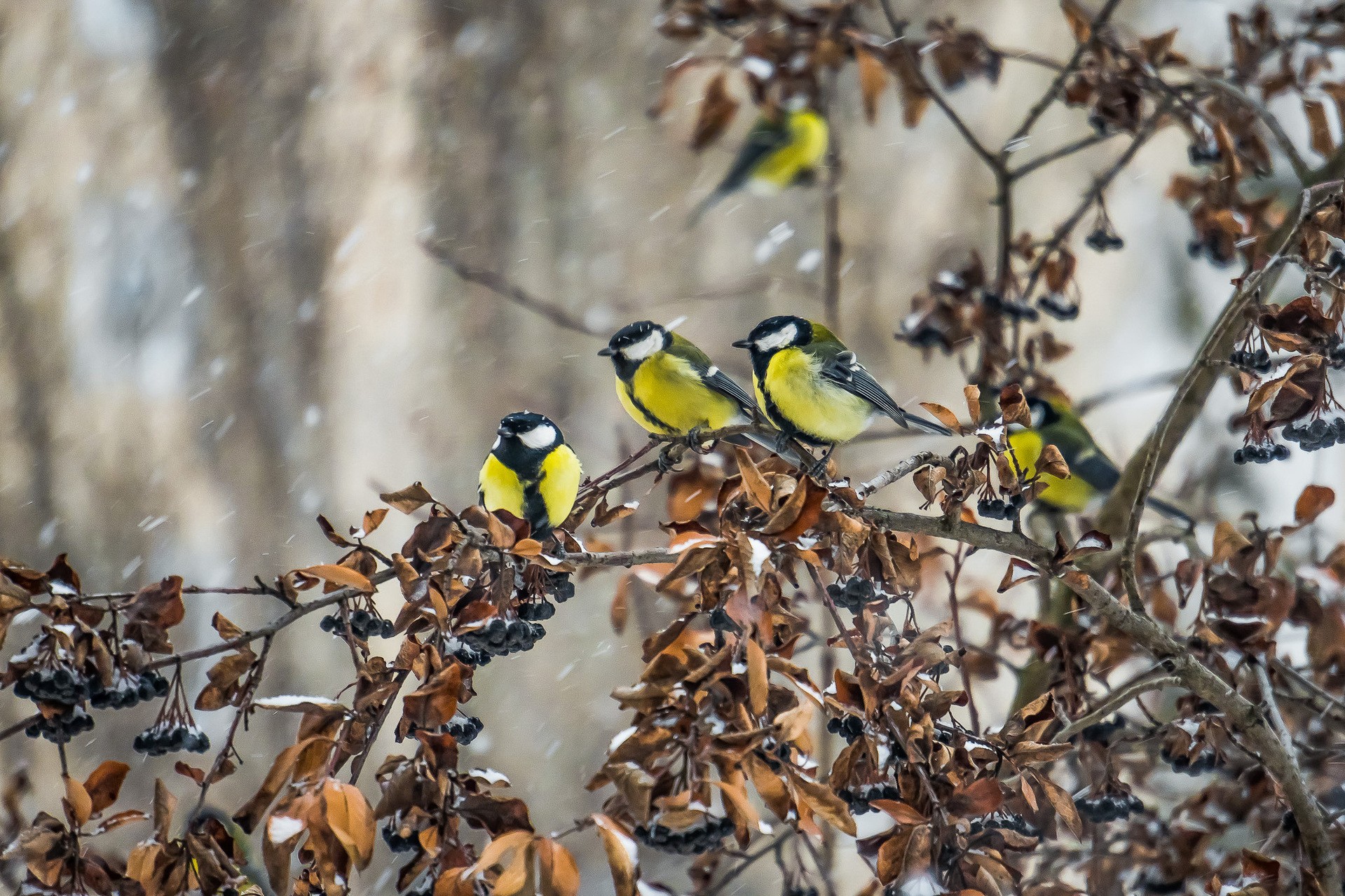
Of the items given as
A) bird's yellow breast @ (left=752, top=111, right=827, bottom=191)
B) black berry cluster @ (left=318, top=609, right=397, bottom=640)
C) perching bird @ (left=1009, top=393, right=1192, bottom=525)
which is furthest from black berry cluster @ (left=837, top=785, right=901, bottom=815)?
bird's yellow breast @ (left=752, top=111, right=827, bottom=191)

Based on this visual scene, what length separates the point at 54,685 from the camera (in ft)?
2.29

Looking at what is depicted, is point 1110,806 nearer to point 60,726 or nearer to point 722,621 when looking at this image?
point 722,621

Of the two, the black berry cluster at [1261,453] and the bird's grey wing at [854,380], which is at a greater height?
the black berry cluster at [1261,453]

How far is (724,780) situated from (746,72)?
1162 millimetres

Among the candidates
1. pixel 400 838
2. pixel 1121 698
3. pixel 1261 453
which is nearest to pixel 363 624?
pixel 400 838

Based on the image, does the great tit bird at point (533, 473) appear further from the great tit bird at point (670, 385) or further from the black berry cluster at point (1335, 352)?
the black berry cluster at point (1335, 352)

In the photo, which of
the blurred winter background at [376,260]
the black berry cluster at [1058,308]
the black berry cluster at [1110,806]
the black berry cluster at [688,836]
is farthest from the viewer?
the blurred winter background at [376,260]

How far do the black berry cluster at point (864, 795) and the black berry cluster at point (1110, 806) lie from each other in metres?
0.32

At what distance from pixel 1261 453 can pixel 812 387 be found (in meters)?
0.58

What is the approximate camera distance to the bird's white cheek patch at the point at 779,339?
56.1 inches

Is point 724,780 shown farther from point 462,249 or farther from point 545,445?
point 462,249

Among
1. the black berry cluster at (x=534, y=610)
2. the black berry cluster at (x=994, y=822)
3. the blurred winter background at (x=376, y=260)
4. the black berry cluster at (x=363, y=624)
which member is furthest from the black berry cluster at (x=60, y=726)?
the blurred winter background at (x=376, y=260)

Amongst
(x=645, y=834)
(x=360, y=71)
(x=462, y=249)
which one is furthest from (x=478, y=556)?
(x=360, y=71)

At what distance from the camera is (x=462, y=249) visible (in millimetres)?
3453
